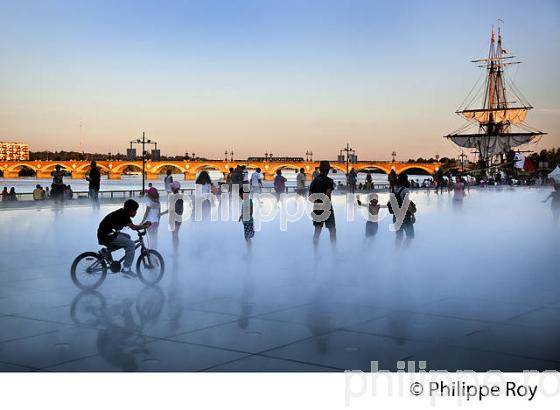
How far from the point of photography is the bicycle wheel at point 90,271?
33.4 feet

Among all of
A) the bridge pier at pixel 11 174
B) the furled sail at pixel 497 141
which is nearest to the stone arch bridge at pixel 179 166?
the bridge pier at pixel 11 174

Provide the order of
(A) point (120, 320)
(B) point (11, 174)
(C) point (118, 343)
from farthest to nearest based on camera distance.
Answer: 1. (B) point (11, 174)
2. (A) point (120, 320)
3. (C) point (118, 343)

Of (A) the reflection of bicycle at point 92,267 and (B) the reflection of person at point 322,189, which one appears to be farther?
(B) the reflection of person at point 322,189

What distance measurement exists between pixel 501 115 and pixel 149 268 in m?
85.8

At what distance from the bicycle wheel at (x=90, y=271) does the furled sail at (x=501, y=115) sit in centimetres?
8484

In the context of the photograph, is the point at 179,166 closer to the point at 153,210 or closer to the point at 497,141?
the point at 497,141

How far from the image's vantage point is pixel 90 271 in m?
10.2

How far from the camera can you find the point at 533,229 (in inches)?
827

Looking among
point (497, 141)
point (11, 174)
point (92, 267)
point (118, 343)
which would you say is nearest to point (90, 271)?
point (92, 267)

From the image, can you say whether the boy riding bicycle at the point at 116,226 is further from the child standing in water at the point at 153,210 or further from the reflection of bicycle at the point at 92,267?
the child standing in water at the point at 153,210

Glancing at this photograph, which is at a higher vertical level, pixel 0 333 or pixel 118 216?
pixel 118 216
